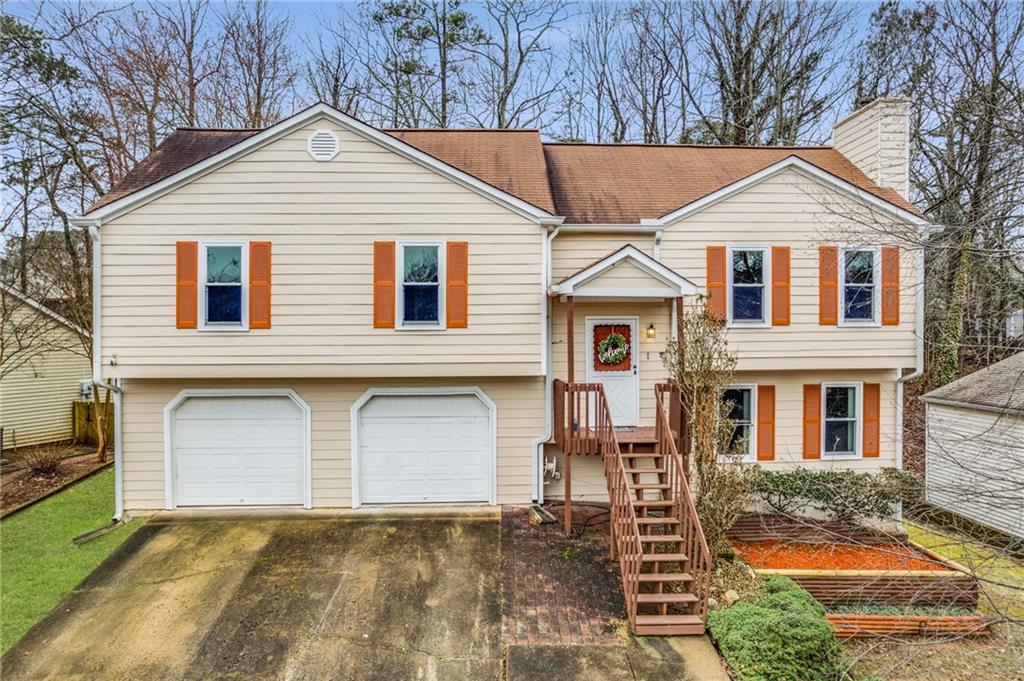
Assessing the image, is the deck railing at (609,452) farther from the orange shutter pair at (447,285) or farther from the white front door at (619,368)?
the orange shutter pair at (447,285)

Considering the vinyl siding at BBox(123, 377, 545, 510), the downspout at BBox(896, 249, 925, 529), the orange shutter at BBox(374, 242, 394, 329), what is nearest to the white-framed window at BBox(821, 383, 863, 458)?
the downspout at BBox(896, 249, 925, 529)

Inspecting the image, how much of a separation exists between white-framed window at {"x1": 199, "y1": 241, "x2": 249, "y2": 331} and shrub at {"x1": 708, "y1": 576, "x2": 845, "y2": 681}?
811cm

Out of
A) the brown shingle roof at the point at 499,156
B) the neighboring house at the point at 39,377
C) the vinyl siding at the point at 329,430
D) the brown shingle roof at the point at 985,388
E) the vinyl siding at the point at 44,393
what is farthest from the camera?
the vinyl siding at the point at 44,393

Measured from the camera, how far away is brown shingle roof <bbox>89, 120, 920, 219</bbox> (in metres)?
9.66

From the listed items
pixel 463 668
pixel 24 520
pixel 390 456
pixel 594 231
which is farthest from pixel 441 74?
pixel 463 668

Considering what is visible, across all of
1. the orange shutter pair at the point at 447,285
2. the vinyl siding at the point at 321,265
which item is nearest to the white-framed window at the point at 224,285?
the vinyl siding at the point at 321,265

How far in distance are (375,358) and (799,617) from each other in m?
6.69

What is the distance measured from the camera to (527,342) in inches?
335

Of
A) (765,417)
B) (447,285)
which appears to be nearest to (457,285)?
(447,285)

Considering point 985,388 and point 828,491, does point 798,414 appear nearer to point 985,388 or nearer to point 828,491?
point 828,491

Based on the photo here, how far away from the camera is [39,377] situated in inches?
588

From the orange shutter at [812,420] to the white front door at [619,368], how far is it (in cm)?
333

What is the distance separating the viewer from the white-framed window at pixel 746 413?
9.67m

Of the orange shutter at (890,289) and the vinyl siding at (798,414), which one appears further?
the vinyl siding at (798,414)
